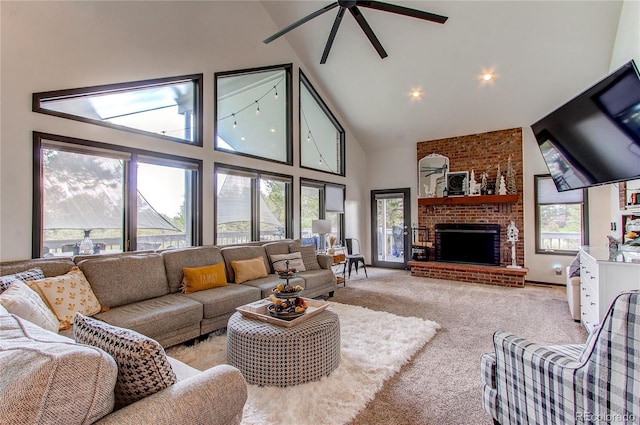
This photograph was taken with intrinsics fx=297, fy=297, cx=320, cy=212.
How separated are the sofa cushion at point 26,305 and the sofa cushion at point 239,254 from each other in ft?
6.03

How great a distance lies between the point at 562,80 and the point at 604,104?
2706 mm

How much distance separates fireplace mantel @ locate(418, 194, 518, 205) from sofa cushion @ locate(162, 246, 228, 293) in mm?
4692

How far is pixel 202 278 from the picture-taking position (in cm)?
330

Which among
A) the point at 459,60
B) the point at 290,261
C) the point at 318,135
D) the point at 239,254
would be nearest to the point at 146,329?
the point at 239,254

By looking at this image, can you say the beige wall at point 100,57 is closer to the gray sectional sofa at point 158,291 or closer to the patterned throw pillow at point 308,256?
the gray sectional sofa at point 158,291

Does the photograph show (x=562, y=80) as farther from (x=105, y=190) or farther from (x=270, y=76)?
(x=105, y=190)

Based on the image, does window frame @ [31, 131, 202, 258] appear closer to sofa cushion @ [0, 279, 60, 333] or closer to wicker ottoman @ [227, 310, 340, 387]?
sofa cushion @ [0, 279, 60, 333]

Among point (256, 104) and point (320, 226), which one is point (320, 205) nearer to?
point (320, 226)

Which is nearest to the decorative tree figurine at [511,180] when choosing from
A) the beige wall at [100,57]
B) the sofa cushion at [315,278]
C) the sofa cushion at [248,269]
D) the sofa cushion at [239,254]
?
the sofa cushion at [315,278]

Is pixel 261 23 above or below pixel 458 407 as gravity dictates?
above

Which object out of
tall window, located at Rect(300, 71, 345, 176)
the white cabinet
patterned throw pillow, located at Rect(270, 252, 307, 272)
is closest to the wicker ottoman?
patterned throw pillow, located at Rect(270, 252, 307, 272)

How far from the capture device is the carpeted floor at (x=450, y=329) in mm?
1944

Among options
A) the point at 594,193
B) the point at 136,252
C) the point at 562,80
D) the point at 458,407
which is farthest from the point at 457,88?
the point at 136,252

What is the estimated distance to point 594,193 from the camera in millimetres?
5125
